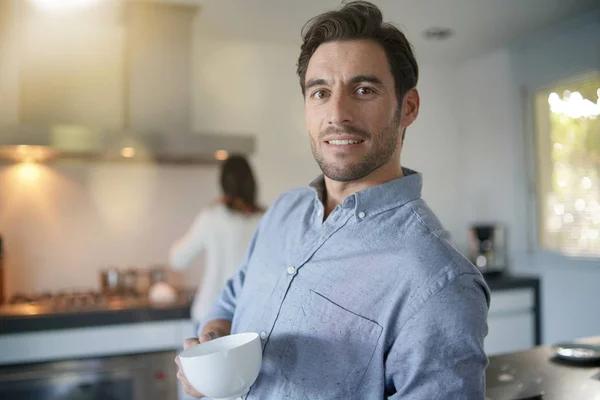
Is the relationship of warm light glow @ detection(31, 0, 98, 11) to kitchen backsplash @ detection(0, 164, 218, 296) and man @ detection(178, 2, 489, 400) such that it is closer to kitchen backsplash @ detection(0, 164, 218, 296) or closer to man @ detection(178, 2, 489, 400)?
kitchen backsplash @ detection(0, 164, 218, 296)

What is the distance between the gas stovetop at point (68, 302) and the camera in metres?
2.03

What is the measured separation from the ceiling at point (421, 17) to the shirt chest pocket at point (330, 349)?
5.49ft

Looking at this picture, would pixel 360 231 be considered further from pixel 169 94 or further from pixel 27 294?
pixel 27 294

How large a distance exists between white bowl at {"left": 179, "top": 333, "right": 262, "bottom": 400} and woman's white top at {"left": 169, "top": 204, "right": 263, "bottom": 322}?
1.29m

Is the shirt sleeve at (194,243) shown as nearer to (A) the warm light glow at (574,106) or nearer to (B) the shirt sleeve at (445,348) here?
(B) the shirt sleeve at (445,348)

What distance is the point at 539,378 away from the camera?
1058mm

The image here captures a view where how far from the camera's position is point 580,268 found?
8.36 ft

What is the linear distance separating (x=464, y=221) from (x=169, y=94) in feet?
6.55

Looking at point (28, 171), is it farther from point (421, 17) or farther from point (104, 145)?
point (421, 17)

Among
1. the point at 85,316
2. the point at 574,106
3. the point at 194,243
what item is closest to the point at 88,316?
the point at 85,316

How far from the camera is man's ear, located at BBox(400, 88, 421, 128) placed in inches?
36.2

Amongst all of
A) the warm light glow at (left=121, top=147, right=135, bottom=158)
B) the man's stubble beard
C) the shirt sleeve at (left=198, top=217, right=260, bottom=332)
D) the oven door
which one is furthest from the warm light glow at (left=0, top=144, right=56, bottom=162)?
the man's stubble beard

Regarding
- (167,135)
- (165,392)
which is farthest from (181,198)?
(165,392)

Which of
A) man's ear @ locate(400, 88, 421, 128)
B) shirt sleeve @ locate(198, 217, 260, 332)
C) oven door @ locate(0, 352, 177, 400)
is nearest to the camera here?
man's ear @ locate(400, 88, 421, 128)
